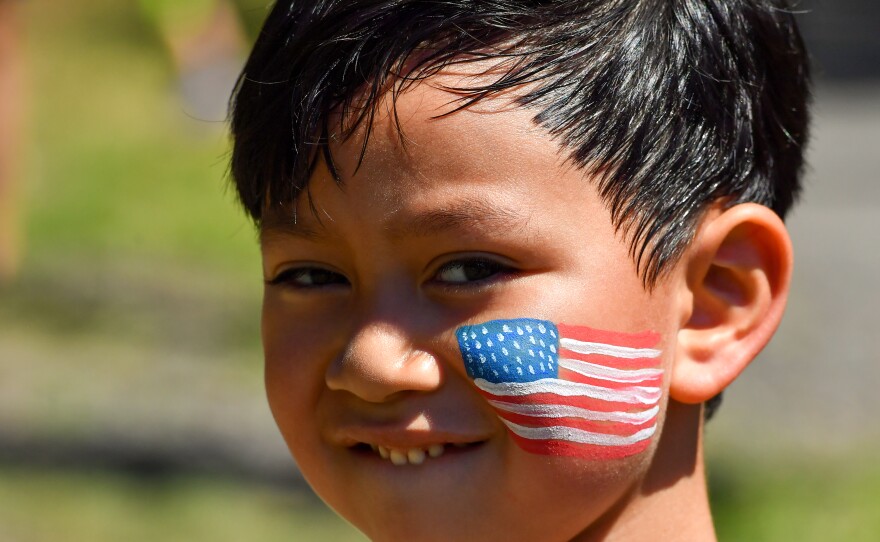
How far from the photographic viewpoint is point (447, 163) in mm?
1625

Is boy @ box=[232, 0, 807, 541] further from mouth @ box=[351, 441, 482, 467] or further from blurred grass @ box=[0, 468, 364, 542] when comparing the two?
blurred grass @ box=[0, 468, 364, 542]

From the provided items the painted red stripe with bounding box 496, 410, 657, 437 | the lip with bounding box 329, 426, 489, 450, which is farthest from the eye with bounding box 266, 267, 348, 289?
the painted red stripe with bounding box 496, 410, 657, 437

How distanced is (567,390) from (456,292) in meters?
0.22

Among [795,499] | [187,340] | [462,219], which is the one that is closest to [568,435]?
[462,219]

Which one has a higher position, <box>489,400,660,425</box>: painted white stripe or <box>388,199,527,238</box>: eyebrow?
<box>388,199,527,238</box>: eyebrow

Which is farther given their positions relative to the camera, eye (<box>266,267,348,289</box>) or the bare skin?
eye (<box>266,267,348,289</box>)

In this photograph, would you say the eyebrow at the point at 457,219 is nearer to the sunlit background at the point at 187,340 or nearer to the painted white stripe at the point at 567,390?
the painted white stripe at the point at 567,390

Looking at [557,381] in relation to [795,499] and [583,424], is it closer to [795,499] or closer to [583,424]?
[583,424]

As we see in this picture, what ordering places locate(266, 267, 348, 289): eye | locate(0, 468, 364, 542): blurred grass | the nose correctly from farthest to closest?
1. locate(0, 468, 364, 542): blurred grass
2. locate(266, 267, 348, 289): eye
3. the nose

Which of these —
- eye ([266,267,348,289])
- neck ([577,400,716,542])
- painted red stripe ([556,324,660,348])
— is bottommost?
neck ([577,400,716,542])

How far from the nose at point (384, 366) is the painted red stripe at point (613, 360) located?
0.19m

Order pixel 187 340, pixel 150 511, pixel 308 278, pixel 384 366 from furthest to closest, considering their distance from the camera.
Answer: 1. pixel 187 340
2. pixel 150 511
3. pixel 308 278
4. pixel 384 366

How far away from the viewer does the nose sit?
1.61 metres

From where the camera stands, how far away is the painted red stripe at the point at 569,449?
5.39ft
